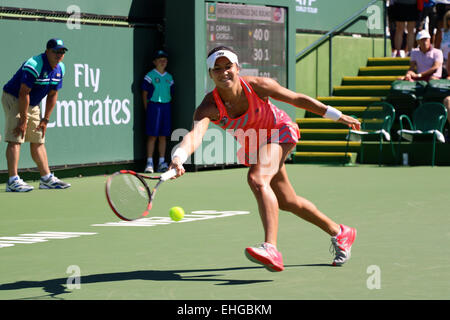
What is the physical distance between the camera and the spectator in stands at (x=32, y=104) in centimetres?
1402

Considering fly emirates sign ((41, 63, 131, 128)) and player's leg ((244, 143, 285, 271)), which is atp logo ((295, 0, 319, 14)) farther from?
player's leg ((244, 143, 285, 271))

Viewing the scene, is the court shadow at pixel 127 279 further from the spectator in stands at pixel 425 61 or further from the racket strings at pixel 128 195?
the spectator in stands at pixel 425 61

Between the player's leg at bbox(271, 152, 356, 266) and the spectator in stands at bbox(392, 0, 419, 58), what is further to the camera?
the spectator in stands at bbox(392, 0, 419, 58)

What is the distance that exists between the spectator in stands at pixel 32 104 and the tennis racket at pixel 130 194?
6982mm

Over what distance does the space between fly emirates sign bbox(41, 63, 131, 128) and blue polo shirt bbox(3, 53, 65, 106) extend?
1828 millimetres

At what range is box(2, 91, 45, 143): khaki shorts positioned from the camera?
14.3m

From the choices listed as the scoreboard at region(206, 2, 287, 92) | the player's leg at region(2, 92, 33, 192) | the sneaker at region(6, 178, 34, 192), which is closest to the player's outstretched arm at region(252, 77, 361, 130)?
the player's leg at region(2, 92, 33, 192)

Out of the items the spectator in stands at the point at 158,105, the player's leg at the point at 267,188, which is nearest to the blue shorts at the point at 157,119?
the spectator in stands at the point at 158,105

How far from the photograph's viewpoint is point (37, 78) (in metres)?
14.1

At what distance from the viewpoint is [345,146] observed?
1998 centimetres

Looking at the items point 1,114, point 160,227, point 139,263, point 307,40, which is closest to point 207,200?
point 160,227

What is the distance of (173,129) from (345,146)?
3703mm
